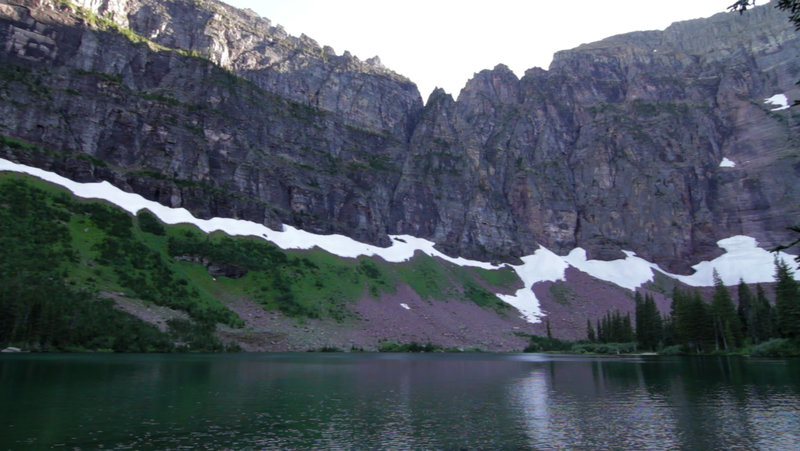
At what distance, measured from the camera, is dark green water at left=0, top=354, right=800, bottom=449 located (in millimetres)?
24562

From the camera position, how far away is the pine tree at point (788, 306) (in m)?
83.1

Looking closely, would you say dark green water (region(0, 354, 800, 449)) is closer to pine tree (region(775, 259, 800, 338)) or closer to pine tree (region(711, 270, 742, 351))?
pine tree (region(775, 259, 800, 338))

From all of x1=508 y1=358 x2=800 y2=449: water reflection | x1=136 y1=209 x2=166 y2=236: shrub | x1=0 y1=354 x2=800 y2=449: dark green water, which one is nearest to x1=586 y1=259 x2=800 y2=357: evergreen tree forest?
x1=508 y1=358 x2=800 y2=449: water reflection

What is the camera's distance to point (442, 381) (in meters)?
52.8

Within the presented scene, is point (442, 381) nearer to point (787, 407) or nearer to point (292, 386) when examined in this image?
point (292, 386)

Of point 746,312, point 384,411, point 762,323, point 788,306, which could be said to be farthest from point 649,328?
point 384,411

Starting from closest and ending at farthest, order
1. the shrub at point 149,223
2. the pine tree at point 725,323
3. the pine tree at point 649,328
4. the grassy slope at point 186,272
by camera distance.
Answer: the pine tree at point 725,323, the grassy slope at point 186,272, the pine tree at point 649,328, the shrub at point 149,223

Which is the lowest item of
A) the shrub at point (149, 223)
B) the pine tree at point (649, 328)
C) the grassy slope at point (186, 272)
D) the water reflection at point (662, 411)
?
the water reflection at point (662, 411)

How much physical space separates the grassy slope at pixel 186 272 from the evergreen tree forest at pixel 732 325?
65045 mm

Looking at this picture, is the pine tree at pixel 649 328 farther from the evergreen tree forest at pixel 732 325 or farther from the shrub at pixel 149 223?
the shrub at pixel 149 223

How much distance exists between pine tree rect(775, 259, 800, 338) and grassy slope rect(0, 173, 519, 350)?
9042 cm

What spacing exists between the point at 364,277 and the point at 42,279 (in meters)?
90.7

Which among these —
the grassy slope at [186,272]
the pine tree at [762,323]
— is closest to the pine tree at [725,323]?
the pine tree at [762,323]

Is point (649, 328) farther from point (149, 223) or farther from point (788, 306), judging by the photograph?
point (149, 223)
